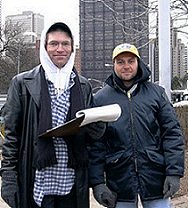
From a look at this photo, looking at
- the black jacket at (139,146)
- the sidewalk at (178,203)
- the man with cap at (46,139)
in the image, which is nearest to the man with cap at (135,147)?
the black jacket at (139,146)

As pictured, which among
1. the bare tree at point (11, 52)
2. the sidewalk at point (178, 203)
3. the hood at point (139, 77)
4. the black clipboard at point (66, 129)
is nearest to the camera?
the black clipboard at point (66, 129)

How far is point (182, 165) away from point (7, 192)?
1.20m

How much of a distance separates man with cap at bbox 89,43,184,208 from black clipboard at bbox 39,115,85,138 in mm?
355

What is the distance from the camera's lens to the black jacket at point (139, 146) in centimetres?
319

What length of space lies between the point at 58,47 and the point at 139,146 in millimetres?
859

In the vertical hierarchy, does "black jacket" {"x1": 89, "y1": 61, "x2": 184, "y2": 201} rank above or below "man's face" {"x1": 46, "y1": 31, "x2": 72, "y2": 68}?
below

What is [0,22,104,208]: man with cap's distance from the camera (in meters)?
2.99

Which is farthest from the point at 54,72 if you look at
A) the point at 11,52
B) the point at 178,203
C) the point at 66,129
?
the point at 11,52

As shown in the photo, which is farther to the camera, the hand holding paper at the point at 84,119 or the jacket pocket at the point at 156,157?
the jacket pocket at the point at 156,157

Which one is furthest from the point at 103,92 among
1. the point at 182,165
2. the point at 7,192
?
the point at 7,192

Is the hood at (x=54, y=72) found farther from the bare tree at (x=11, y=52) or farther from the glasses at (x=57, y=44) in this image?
the bare tree at (x=11, y=52)

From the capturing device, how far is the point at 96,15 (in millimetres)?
8695

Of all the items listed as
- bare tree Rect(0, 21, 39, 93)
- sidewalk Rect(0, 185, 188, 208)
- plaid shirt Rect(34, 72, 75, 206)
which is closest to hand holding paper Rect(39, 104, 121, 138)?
plaid shirt Rect(34, 72, 75, 206)

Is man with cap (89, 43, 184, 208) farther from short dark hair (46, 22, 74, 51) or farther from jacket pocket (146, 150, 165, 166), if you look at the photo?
short dark hair (46, 22, 74, 51)
